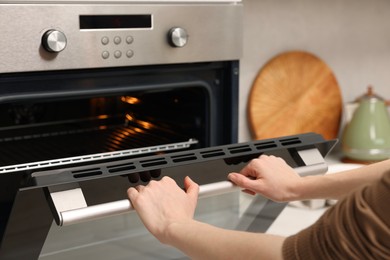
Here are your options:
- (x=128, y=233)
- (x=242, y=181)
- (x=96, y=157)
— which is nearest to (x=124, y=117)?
(x=96, y=157)

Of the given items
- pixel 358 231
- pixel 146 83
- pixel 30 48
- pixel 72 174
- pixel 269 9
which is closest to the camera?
pixel 358 231

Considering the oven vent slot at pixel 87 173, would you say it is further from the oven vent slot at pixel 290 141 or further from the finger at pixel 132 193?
the oven vent slot at pixel 290 141

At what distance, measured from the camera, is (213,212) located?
1146mm

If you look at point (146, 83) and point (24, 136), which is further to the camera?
point (24, 136)

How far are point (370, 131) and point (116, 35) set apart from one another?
102 centimetres

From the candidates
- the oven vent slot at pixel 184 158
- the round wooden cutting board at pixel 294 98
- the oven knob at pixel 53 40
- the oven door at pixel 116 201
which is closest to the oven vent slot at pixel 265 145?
the oven door at pixel 116 201

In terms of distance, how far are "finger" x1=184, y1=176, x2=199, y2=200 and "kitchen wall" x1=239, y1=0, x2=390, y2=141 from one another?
0.78 m

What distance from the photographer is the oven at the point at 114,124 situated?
897mm

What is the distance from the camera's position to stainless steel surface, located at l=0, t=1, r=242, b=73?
0.98 m

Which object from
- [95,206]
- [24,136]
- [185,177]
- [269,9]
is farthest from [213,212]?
[269,9]

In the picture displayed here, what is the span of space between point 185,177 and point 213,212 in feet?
0.70

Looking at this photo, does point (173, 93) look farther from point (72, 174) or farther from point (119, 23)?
point (72, 174)

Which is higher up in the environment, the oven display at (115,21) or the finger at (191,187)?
the oven display at (115,21)

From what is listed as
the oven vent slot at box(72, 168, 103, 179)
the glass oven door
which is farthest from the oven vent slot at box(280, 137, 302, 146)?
the oven vent slot at box(72, 168, 103, 179)
